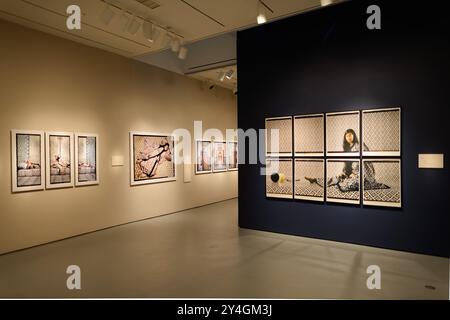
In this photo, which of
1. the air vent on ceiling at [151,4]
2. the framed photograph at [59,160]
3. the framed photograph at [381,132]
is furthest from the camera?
the framed photograph at [59,160]

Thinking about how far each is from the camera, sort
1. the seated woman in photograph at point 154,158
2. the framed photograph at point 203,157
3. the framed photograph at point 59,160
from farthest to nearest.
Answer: the framed photograph at point 203,157 < the seated woman in photograph at point 154,158 < the framed photograph at point 59,160

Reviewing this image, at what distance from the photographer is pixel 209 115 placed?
955cm

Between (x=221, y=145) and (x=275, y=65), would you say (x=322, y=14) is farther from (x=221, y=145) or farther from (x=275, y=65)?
(x=221, y=145)

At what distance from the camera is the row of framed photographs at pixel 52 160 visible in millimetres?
5031

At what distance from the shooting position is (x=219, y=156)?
32.5ft

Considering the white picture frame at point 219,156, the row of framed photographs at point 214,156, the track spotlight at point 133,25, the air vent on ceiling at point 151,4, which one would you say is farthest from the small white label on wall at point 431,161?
the white picture frame at point 219,156

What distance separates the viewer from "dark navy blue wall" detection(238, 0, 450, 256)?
4.38m

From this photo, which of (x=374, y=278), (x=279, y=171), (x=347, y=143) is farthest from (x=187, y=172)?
(x=374, y=278)

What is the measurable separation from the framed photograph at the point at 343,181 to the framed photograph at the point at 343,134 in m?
0.15

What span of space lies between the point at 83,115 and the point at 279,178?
408 centimetres

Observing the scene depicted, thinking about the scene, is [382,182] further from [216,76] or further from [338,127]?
[216,76]

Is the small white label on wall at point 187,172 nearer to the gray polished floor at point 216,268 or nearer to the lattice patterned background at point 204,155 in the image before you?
the lattice patterned background at point 204,155

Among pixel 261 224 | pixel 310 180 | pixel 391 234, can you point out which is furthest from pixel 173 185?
pixel 391 234

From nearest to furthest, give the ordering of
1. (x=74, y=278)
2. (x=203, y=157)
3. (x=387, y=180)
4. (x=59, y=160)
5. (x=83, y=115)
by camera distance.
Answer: (x=74, y=278) → (x=387, y=180) → (x=59, y=160) → (x=83, y=115) → (x=203, y=157)
